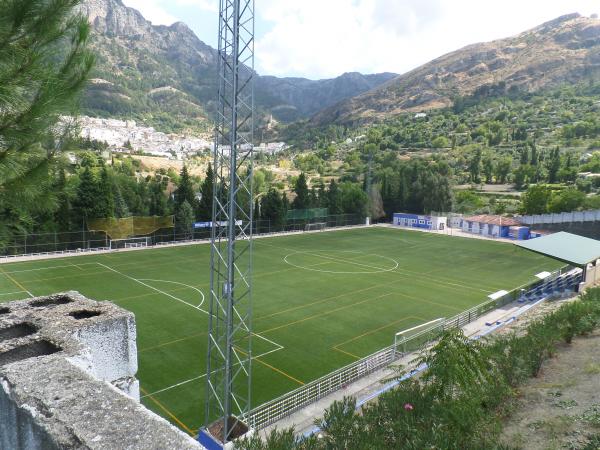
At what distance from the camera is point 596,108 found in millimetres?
151750

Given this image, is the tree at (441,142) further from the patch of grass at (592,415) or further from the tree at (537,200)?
the patch of grass at (592,415)

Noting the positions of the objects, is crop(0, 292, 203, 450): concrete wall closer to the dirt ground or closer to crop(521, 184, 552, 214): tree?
the dirt ground

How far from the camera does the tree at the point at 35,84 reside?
508cm

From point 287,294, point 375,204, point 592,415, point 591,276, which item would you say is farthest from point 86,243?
point 375,204

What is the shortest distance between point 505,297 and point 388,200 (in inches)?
1781

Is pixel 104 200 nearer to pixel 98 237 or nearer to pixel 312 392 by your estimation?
pixel 98 237

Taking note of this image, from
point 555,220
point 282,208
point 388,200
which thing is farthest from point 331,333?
point 388,200

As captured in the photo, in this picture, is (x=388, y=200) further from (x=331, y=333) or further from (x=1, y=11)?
(x=1, y=11)

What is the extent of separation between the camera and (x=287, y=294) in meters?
29.3

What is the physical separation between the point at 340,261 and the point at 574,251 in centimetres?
1840

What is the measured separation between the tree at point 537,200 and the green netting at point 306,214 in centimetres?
3391

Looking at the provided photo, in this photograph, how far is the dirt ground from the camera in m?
8.94

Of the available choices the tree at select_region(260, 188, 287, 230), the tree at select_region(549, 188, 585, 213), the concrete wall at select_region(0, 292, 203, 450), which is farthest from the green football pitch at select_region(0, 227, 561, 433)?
the tree at select_region(549, 188, 585, 213)

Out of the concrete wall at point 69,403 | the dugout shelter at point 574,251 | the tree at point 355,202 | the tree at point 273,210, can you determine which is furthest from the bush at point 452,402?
the tree at point 355,202
